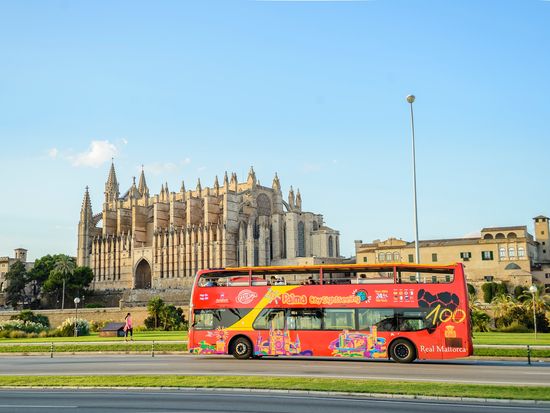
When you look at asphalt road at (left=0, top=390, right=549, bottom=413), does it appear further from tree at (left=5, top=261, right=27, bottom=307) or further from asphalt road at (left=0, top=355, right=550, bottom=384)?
tree at (left=5, top=261, right=27, bottom=307)

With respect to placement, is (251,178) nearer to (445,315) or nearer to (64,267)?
(64,267)

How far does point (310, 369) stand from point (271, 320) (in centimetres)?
322

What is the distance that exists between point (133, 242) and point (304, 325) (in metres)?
79.0

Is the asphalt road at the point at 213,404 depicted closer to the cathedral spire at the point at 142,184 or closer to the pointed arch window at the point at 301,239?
the pointed arch window at the point at 301,239

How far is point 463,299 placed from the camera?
20.3 metres

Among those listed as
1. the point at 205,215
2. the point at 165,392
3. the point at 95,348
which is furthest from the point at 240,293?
the point at 205,215

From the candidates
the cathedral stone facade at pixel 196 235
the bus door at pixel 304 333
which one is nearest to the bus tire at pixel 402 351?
the bus door at pixel 304 333

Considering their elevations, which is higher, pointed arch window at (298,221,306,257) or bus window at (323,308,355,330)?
pointed arch window at (298,221,306,257)

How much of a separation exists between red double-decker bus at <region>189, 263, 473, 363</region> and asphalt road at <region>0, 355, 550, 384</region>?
609 millimetres

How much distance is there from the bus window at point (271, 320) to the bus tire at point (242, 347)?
0.80 meters

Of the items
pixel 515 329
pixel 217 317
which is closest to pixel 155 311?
pixel 515 329

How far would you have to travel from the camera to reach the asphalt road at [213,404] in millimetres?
11766

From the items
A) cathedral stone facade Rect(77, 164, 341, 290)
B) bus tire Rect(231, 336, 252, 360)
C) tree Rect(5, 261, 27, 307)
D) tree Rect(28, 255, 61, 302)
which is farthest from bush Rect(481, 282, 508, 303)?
tree Rect(5, 261, 27, 307)

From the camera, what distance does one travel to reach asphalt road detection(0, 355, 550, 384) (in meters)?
17.0
